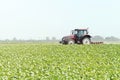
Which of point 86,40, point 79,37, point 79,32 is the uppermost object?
point 79,32

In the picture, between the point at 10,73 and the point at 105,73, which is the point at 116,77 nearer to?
the point at 105,73

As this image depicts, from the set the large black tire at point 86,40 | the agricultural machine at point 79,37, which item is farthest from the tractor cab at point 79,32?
the large black tire at point 86,40

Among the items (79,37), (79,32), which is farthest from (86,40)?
(79,32)

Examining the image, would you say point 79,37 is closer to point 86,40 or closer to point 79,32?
point 79,32

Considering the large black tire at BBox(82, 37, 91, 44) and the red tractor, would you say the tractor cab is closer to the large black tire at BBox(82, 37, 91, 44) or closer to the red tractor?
the red tractor

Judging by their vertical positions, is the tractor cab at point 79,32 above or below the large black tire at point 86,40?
above

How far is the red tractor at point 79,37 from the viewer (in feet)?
122

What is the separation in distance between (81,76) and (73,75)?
32cm

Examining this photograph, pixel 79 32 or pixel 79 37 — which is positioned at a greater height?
pixel 79 32

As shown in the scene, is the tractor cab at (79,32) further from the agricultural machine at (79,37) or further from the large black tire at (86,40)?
the large black tire at (86,40)

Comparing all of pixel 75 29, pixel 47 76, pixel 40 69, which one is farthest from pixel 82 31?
pixel 47 76

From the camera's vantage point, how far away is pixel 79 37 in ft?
122

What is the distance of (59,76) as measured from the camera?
43.2 feet

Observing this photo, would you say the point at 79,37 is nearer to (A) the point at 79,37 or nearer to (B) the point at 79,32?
(A) the point at 79,37
